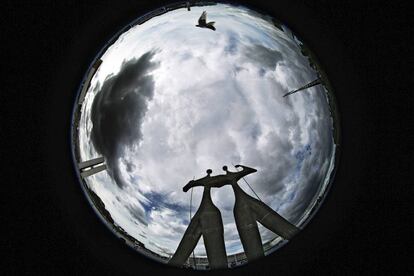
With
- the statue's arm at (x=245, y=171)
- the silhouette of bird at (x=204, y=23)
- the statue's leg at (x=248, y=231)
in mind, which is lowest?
the statue's leg at (x=248, y=231)

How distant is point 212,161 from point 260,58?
8.37 feet

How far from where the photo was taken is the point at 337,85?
17.7 ft

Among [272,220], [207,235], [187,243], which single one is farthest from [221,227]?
[272,220]

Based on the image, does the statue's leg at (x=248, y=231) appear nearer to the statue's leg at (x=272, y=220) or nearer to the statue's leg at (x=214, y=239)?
the statue's leg at (x=272, y=220)

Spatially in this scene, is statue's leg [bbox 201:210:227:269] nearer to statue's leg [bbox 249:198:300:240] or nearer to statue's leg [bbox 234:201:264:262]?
statue's leg [bbox 234:201:264:262]

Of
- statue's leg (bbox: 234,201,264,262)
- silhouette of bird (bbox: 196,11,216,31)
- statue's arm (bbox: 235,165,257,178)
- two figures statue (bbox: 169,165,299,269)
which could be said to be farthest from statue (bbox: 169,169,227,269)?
silhouette of bird (bbox: 196,11,216,31)

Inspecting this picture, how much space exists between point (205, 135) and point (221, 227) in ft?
10.7

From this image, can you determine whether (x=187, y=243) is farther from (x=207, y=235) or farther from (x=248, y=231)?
(x=248, y=231)

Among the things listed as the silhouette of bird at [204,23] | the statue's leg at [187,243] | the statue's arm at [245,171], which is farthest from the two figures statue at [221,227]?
the silhouette of bird at [204,23]

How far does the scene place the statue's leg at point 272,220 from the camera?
597 centimetres

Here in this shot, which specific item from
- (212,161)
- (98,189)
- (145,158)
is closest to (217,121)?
(212,161)

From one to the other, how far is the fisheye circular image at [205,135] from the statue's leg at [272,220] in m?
0.02

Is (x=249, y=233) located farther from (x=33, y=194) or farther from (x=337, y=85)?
(x=33, y=194)

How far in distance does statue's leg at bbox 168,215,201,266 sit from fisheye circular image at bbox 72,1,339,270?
3 centimetres
